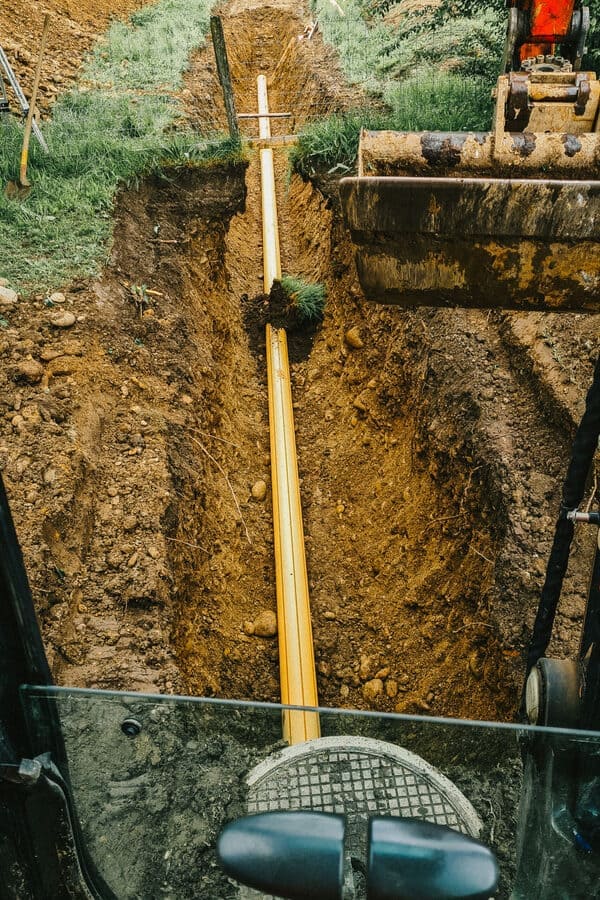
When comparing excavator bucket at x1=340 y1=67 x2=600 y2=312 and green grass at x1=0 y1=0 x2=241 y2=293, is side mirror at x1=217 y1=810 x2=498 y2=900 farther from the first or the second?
green grass at x1=0 y1=0 x2=241 y2=293

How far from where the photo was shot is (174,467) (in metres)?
4.15

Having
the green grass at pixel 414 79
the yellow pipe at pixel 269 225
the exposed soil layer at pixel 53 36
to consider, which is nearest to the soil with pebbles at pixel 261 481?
the yellow pipe at pixel 269 225

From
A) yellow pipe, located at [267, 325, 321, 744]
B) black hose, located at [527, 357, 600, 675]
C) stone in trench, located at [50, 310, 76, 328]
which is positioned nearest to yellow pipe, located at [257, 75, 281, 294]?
yellow pipe, located at [267, 325, 321, 744]

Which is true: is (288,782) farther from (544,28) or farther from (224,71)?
(224,71)

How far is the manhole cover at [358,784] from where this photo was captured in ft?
5.16

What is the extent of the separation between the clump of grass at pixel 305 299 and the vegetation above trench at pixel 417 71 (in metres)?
1.21

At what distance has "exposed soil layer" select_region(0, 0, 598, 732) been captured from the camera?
132 inches

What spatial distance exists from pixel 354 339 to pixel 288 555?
7.95 ft

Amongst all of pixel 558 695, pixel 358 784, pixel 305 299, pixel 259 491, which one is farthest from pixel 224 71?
pixel 358 784

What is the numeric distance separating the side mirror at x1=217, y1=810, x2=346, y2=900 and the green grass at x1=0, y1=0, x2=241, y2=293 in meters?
4.50

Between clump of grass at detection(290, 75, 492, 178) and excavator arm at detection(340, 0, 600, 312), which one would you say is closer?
excavator arm at detection(340, 0, 600, 312)

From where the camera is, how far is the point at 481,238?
80.0 inches

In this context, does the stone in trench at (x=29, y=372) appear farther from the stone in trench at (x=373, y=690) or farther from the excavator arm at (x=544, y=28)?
the excavator arm at (x=544, y=28)

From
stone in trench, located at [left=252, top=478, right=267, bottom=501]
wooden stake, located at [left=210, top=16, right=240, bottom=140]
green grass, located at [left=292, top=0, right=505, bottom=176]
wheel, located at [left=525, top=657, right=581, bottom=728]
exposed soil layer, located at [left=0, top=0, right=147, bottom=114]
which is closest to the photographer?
wheel, located at [left=525, top=657, right=581, bottom=728]
